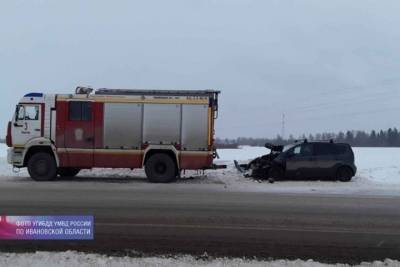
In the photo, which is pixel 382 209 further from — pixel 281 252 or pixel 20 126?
pixel 20 126

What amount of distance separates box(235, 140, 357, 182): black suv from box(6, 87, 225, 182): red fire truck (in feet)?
10.1

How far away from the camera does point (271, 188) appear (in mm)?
19344

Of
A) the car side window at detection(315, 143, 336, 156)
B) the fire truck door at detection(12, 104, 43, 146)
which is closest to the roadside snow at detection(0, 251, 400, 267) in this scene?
the fire truck door at detection(12, 104, 43, 146)

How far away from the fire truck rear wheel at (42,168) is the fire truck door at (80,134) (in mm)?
671

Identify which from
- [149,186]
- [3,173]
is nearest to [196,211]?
[149,186]

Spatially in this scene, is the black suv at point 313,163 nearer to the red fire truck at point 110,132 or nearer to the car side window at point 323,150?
the car side window at point 323,150

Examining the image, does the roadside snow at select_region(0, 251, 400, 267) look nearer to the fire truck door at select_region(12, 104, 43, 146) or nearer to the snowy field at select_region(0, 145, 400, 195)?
the snowy field at select_region(0, 145, 400, 195)

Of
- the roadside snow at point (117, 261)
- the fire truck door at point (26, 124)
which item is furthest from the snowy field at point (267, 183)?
the roadside snow at point (117, 261)

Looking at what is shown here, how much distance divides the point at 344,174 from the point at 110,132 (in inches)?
354

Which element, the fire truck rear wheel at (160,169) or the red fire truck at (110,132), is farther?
the red fire truck at (110,132)

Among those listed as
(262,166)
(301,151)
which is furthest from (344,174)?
(262,166)

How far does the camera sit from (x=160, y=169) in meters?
20.8

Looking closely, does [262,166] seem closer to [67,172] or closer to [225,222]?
[67,172]

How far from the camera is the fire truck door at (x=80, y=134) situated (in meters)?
20.8
